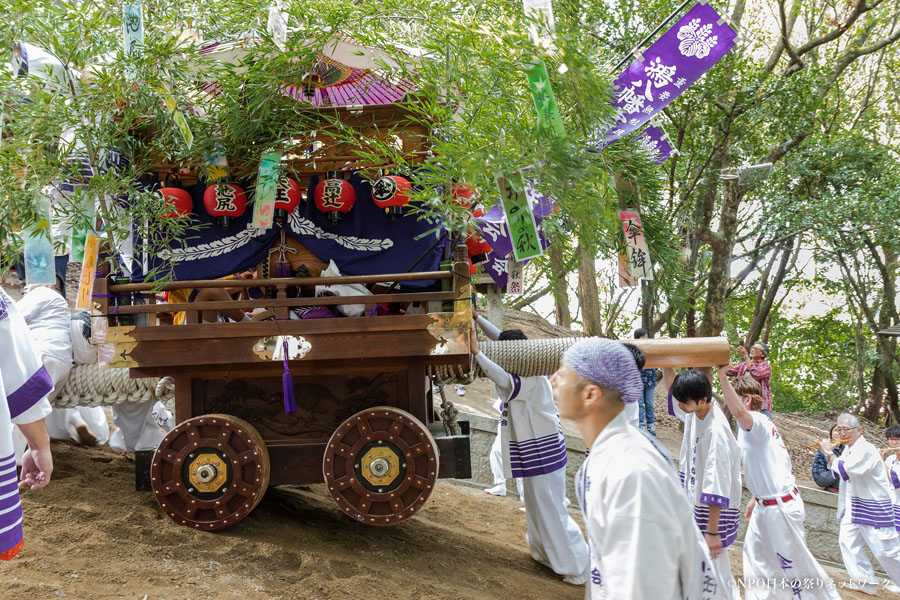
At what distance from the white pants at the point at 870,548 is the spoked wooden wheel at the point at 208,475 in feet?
21.8

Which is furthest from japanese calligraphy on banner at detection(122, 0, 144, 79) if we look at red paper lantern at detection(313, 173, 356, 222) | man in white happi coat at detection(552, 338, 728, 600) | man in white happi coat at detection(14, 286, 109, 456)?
man in white happi coat at detection(552, 338, 728, 600)

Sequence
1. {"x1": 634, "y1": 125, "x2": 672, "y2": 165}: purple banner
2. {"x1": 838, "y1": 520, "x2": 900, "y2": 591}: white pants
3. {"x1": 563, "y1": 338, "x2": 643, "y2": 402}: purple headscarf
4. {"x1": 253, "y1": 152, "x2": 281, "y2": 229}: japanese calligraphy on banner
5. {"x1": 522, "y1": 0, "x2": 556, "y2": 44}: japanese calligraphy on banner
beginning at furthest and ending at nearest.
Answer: {"x1": 838, "y1": 520, "x2": 900, "y2": 591}: white pants < {"x1": 634, "y1": 125, "x2": 672, "y2": 165}: purple banner < {"x1": 253, "y1": 152, "x2": 281, "y2": 229}: japanese calligraphy on banner < {"x1": 522, "y1": 0, "x2": 556, "y2": 44}: japanese calligraphy on banner < {"x1": 563, "y1": 338, "x2": 643, "y2": 402}: purple headscarf

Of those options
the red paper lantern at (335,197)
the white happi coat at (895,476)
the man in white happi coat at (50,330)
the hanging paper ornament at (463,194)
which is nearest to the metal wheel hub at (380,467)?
the hanging paper ornament at (463,194)

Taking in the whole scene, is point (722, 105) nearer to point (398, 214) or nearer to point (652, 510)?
point (398, 214)

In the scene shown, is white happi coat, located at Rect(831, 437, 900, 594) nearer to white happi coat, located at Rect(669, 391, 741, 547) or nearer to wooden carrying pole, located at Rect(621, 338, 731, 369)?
white happi coat, located at Rect(669, 391, 741, 547)

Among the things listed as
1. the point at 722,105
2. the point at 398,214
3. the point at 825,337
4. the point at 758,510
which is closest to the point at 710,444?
the point at 758,510

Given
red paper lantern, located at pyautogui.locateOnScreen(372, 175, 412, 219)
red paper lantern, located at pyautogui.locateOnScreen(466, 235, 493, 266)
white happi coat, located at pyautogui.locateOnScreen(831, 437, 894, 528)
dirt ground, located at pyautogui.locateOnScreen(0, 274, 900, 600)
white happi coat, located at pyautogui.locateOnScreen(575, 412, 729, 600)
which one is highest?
red paper lantern, located at pyautogui.locateOnScreen(372, 175, 412, 219)

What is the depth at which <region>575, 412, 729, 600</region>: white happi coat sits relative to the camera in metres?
2.01

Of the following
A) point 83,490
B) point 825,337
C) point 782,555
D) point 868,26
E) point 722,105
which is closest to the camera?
point 83,490

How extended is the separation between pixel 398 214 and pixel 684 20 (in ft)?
10.4

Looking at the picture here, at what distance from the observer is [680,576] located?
83.5 inches

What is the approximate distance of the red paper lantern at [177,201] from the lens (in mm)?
5223

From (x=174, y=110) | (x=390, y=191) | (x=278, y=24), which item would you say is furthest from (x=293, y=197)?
(x=278, y=24)

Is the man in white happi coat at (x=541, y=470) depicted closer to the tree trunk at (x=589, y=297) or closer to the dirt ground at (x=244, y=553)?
the dirt ground at (x=244, y=553)
